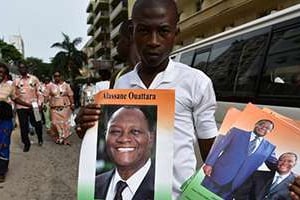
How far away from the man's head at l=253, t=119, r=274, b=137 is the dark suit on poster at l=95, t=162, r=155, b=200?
33 cm

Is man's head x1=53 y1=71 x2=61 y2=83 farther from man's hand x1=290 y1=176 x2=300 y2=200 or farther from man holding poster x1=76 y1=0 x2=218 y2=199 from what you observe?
man's hand x1=290 y1=176 x2=300 y2=200

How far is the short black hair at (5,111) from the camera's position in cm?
637

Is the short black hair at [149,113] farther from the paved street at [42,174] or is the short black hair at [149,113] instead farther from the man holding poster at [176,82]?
the paved street at [42,174]

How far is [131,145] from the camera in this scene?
1516 mm

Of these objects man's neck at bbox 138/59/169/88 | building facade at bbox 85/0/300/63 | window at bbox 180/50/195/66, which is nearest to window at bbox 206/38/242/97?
window at bbox 180/50/195/66

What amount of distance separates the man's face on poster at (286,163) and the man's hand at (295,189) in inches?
1.3

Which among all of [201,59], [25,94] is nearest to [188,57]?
[201,59]

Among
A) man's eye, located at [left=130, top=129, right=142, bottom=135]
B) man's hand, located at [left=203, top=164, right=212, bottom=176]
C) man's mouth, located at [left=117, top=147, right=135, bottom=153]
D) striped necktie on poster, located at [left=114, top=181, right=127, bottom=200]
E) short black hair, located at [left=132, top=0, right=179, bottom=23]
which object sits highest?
short black hair, located at [left=132, top=0, right=179, bottom=23]

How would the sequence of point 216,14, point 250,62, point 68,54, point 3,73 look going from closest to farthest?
point 250,62 → point 3,73 → point 216,14 → point 68,54

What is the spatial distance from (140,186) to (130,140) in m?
0.14

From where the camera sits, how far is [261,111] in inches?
53.8

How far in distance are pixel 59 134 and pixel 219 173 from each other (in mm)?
9522

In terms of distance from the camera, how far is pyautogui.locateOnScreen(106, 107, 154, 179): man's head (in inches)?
59.4

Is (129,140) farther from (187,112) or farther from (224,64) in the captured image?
(224,64)
